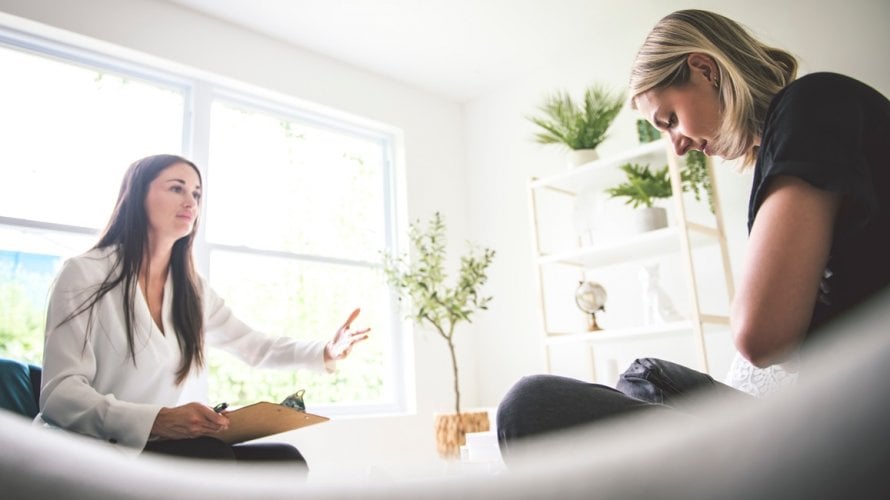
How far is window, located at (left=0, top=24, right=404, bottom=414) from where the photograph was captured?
2.34 m

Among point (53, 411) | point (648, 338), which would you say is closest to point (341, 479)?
point (53, 411)

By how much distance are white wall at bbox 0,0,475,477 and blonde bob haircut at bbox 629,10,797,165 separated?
1.74 meters

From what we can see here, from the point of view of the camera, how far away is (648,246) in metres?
2.68

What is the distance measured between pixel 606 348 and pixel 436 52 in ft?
6.08

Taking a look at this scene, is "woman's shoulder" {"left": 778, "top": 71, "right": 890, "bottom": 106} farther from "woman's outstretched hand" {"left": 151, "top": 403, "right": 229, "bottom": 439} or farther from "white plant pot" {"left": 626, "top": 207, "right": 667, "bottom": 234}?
"white plant pot" {"left": 626, "top": 207, "right": 667, "bottom": 234}

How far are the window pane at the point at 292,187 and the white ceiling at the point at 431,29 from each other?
451mm

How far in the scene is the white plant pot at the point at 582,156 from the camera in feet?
9.43

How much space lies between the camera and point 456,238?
373 centimetres

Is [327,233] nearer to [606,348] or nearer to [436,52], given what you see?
[436,52]

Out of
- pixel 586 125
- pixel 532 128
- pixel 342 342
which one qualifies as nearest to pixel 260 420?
pixel 342 342

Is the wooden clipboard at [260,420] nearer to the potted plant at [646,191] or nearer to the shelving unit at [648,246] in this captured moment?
the shelving unit at [648,246]

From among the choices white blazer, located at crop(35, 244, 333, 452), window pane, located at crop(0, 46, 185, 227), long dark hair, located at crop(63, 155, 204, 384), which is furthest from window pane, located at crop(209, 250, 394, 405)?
white blazer, located at crop(35, 244, 333, 452)

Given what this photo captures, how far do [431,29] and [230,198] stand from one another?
135 cm

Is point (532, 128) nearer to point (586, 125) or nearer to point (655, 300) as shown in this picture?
point (586, 125)
